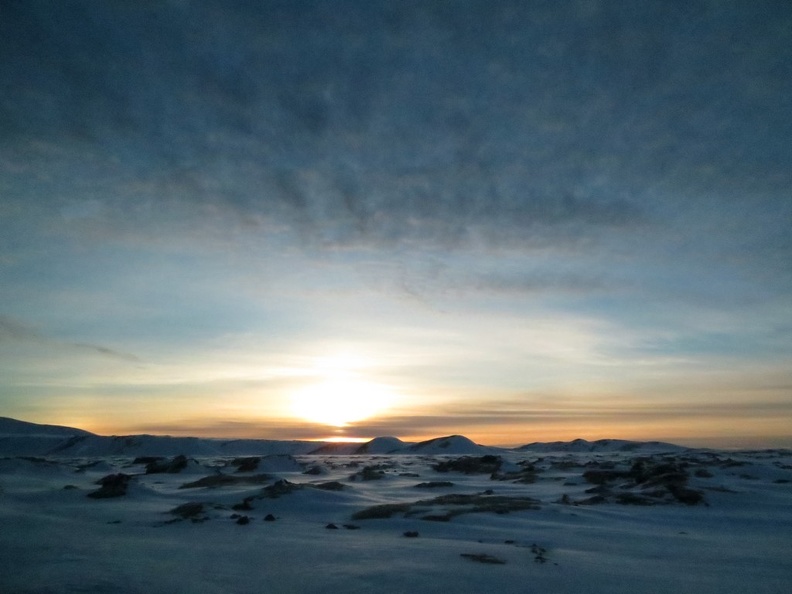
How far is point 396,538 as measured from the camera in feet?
41.3

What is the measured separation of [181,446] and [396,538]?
6841cm

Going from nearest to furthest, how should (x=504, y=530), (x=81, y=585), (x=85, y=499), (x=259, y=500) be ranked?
(x=81, y=585), (x=504, y=530), (x=259, y=500), (x=85, y=499)

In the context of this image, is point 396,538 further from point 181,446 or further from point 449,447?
point 181,446

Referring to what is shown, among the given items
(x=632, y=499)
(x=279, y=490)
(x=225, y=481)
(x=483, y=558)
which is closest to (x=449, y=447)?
(x=225, y=481)

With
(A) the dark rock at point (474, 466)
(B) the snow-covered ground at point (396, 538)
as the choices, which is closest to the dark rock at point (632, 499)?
(B) the snow-covered ground at point (396, 538)

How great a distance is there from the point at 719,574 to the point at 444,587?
5173 mm

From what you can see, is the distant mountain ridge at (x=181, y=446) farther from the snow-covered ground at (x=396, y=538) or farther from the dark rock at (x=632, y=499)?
the dark rock at (x=632, y=499)

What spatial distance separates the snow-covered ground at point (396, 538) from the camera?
8586 millimetres

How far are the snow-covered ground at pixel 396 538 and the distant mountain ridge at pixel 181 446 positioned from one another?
50425 millimetres

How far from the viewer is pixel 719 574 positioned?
372 inches

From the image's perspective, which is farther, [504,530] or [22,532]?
[504,530]

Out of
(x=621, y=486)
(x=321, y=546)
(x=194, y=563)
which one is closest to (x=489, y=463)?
(x=621, y=486)

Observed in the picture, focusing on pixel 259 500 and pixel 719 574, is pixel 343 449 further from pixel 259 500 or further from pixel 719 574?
pixel 719 574

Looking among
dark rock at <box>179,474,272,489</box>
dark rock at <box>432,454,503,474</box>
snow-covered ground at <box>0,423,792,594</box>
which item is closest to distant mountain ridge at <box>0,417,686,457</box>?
dark rock at <box>432,454,503,474</box>
